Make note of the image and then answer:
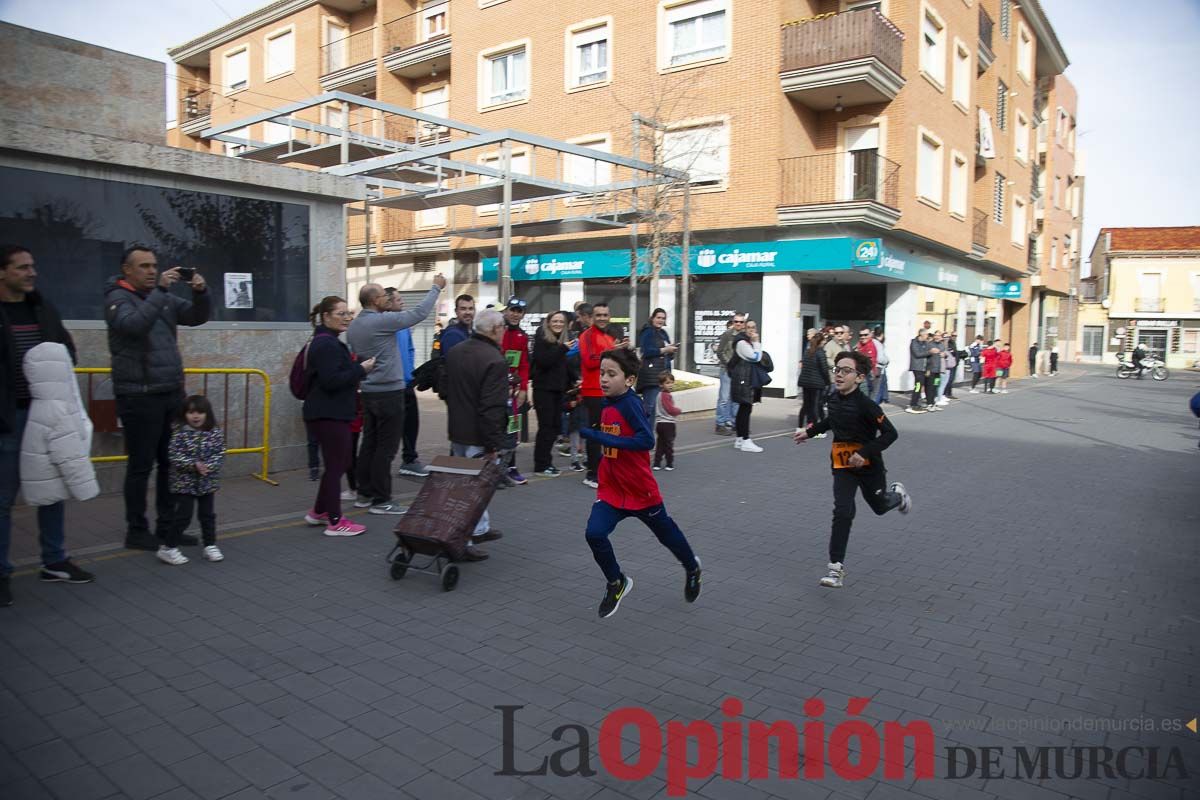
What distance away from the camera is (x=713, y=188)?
70.2 feet

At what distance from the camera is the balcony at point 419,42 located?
27.4 metres

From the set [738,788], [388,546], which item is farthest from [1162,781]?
[388,546]

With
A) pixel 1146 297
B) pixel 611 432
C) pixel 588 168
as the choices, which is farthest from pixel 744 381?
pixel 1146 297

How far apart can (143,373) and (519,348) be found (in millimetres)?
3943

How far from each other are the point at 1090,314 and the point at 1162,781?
69.5m

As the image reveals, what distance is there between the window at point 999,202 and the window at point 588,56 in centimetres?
1673

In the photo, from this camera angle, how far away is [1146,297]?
59.0 metres

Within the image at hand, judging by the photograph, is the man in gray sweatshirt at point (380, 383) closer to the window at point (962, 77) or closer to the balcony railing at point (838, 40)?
the balcony railing at point (838, 40)

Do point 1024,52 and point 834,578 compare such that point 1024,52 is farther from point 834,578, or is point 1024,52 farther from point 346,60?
point 834,578

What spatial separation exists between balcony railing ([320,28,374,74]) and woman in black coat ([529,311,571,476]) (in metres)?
26.0

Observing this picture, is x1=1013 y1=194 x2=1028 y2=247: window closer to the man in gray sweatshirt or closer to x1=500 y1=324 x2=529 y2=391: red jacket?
x1=500 y1=324 x2=529 y2=391: red jacket

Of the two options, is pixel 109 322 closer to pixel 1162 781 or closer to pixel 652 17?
pixel 1162 781

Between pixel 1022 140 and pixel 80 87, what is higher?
pixel 1022 140

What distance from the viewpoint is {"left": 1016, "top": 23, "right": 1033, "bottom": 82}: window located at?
33500mm
